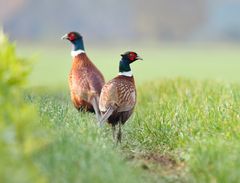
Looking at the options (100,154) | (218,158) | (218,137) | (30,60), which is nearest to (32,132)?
(30,60)

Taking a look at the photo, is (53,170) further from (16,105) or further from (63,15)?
(63,15)

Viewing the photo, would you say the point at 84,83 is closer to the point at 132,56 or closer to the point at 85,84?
the point at 85,84

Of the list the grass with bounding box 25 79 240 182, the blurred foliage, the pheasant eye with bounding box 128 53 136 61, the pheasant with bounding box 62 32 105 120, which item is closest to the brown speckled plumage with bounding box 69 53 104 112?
the pheasant with bounding box 62 32 105 120

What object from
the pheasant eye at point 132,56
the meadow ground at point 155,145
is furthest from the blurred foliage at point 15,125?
the pheasant eye at point 132,56

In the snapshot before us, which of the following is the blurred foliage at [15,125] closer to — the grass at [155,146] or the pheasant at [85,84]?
the grass at [155,146]

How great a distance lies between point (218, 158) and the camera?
18.8 ft

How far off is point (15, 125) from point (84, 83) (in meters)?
3.79

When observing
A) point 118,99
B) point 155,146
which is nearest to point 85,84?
point 118,99

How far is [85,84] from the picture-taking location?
324 inches

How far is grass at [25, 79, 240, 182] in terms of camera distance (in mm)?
5242

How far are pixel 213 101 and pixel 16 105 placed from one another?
13.1 ft

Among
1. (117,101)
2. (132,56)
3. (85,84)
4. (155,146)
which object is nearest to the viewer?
(155,146)

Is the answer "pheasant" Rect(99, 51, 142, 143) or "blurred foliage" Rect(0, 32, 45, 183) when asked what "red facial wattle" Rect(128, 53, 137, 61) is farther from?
"blurred foliage" Rect(0, 32, 45, 183)

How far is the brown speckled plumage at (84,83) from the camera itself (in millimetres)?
8164
